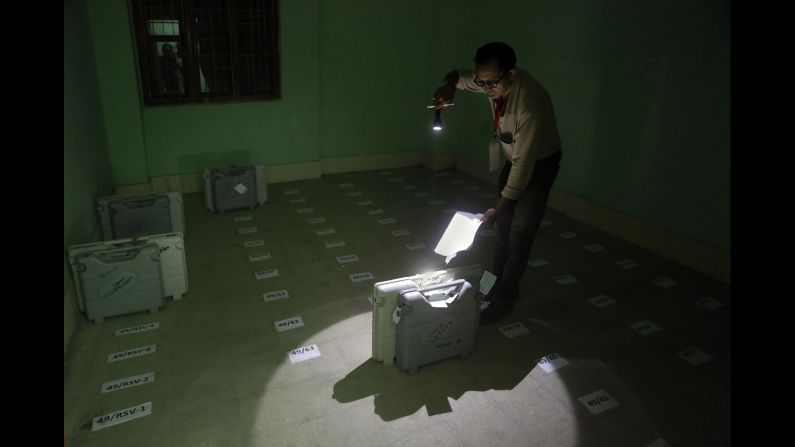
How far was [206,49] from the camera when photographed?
466cm

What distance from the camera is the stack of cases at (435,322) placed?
229cm

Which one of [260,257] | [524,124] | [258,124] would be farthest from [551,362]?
[258,124]

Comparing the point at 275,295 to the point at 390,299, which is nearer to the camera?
the point at 390,299

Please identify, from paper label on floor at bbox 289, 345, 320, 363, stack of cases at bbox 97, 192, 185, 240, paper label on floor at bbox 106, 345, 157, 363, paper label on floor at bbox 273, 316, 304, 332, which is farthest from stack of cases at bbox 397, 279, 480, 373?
stack of cases at bbox 97, 192, 185, 240

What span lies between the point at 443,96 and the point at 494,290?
46.3 inches

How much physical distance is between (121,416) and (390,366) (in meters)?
1.17

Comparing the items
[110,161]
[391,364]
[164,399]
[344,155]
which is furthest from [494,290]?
[110,161]

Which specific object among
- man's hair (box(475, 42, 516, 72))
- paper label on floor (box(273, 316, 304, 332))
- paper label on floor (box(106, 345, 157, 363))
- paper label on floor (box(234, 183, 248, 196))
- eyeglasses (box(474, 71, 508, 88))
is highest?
man's hair (box(475, 42, 516, 72))

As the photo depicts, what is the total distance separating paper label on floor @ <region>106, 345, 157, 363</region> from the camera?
8.16 feet

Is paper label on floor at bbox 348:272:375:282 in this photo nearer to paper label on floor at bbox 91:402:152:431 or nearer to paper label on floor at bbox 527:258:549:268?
paper label on floor at bbox 527:258:549:268

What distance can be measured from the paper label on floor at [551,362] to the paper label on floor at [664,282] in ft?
4.07

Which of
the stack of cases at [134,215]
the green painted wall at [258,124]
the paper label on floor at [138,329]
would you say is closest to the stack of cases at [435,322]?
the paper label on floor at [138,329]

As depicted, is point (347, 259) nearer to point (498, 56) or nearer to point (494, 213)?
point (494, 213)

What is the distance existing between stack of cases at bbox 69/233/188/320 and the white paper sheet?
1.52 meters
